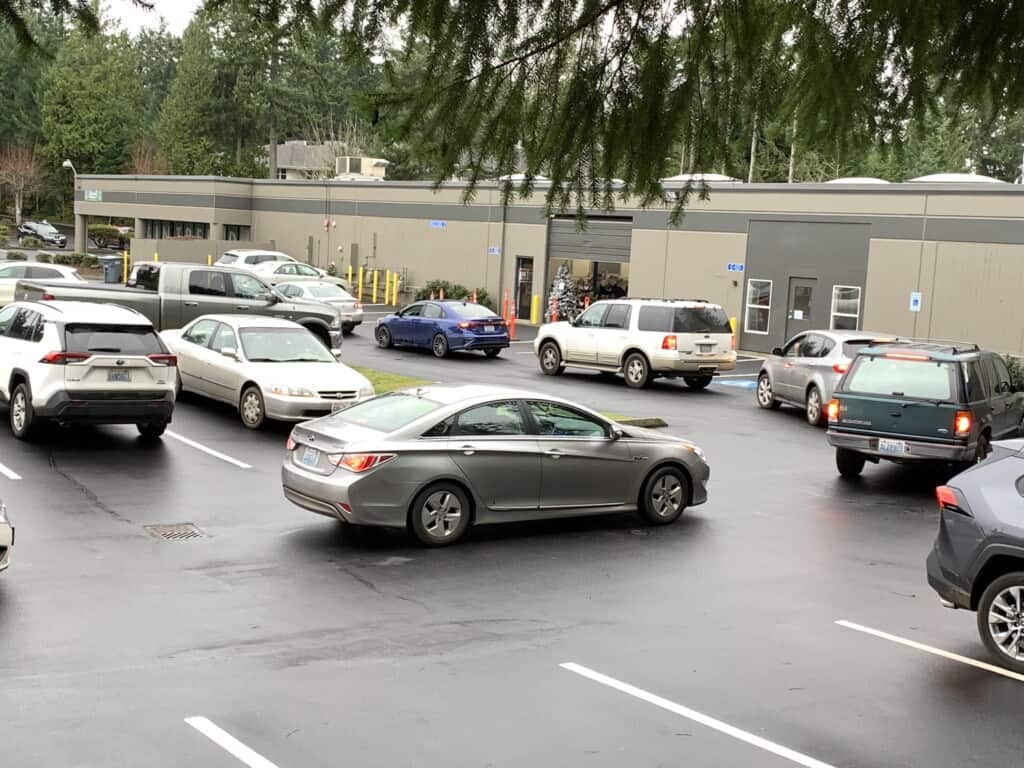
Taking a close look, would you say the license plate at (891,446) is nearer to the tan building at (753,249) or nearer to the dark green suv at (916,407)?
the dark green suv at (916,407)

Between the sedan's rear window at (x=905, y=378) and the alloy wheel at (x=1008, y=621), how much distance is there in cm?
729

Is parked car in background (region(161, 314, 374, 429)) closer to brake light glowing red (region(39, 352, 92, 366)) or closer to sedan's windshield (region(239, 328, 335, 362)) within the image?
sedan's windshield (region(239, 328, 335, 362))

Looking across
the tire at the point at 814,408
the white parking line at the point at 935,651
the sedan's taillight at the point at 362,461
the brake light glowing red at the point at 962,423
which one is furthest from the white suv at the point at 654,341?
the white parking line at the point at 935,651

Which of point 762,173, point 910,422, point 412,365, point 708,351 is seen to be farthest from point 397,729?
point 762,173

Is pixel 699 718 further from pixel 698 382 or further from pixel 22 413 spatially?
pixel 698 382

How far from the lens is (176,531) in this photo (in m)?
12.3

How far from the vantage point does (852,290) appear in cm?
3362

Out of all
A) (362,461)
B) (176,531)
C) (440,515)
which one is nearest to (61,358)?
(176,531)

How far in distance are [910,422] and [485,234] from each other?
29.8 m

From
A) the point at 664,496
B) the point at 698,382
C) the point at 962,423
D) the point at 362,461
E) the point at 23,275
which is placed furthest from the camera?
the point at 23,275

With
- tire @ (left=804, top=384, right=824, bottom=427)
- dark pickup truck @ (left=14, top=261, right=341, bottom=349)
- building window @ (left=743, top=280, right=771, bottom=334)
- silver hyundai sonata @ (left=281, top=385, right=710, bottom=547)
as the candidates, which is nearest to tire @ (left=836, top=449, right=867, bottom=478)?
silver hyundai sonata @ (left=281, top=385, right=710, bottom=547)

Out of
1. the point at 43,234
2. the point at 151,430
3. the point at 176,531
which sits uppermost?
the point at 43,234

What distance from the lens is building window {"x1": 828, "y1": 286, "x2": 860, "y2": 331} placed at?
33531 mm

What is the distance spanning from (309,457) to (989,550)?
6.33 m
